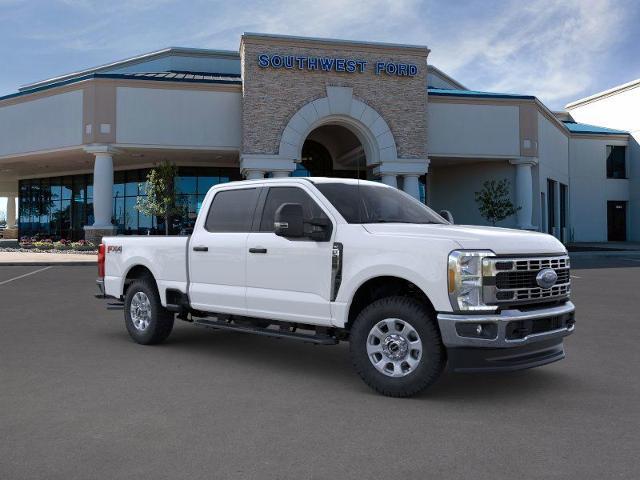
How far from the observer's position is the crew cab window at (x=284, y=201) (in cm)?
664

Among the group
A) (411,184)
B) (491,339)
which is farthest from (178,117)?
(491,339)

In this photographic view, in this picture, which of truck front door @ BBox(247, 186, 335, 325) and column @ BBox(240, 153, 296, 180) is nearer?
truck front door @ BBox(247, 186, 335, 325)

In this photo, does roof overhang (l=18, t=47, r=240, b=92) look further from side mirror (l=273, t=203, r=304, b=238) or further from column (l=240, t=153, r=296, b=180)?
side mirror (l=273, t=203, r=304, b=238)

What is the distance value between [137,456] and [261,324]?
3086 mm

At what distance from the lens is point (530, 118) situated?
110 ft

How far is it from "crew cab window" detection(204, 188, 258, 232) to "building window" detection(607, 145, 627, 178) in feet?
145

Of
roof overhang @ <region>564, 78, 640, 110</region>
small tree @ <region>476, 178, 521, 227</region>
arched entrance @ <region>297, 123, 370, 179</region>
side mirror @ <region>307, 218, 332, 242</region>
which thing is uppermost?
roof overhang @ <region>564, 78, 640, 110</region>

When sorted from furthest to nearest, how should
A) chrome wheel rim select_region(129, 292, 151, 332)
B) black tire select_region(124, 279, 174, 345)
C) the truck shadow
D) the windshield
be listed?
chrome wheel rim select_region(129, 292, 151, 332)
black tire select_region(124, 279, 174, 345)
the windshield
the truck shadow

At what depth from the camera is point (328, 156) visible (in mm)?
38750

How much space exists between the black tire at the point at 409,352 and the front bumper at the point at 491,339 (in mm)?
133

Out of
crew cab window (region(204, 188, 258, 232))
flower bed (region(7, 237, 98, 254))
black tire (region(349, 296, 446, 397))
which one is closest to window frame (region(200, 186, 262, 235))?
crew cab window (region(204, 188, 258, 232))

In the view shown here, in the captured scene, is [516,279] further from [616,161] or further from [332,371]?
[616,161]

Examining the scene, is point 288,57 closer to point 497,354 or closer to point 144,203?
point 144,203

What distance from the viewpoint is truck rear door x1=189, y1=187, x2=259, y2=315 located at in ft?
23.0
